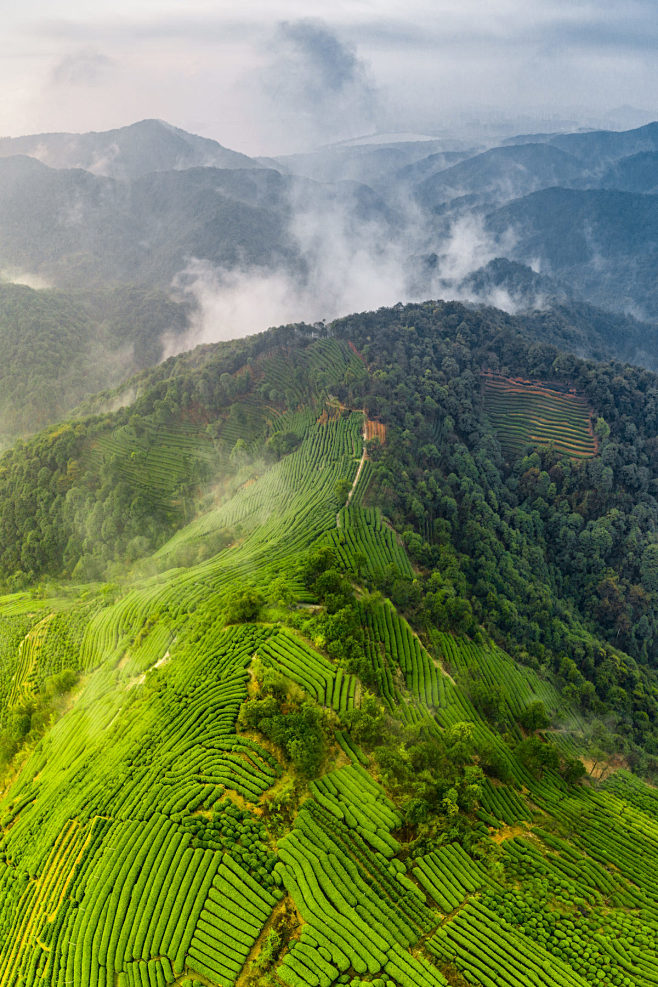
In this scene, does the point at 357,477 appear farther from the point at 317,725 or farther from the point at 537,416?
the point at 537,416

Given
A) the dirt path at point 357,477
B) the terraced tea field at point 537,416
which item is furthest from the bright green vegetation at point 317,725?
the terraced tea field at point 537,416

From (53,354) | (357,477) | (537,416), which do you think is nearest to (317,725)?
(357,477)

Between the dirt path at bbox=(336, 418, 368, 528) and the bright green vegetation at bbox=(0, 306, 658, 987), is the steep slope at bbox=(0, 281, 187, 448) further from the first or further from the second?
the dirt path at bbox=(336, 418, 368, 528)

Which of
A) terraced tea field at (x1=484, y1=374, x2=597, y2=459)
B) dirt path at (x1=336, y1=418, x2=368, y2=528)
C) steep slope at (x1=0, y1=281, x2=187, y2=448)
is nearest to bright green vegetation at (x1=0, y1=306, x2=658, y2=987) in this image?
dirt path at (x1=336, y1=418, x2=368, y2=528)

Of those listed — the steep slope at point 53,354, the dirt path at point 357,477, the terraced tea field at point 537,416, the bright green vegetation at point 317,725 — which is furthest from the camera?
the steep slope at point 53,354

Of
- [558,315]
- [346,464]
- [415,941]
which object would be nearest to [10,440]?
[346,464]

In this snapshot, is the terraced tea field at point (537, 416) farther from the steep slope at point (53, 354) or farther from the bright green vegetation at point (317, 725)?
the steep slope at point (53, 354)
